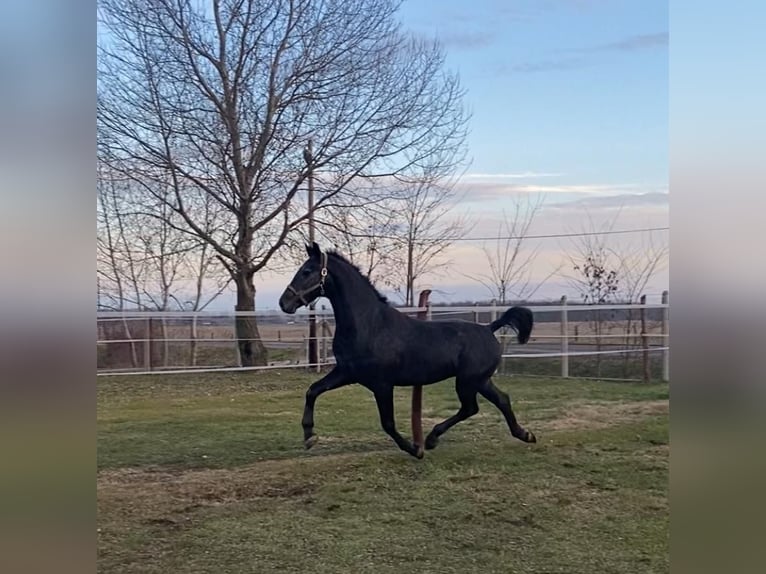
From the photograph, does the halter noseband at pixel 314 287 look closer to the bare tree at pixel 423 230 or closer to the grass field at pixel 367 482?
the bare tree at pixel 423 230

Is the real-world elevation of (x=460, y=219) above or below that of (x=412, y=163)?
below

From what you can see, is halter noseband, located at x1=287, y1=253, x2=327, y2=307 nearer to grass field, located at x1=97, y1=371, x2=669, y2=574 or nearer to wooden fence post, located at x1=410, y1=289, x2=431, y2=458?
grass field, located at x1=97, y1=371, x2=669, y2=574

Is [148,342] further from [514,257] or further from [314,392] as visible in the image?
[514,257]

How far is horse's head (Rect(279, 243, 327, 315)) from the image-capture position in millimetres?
2660

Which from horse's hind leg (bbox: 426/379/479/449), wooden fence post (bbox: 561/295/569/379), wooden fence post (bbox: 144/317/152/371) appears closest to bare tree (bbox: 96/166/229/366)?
wooden fence post (bbox: 144/317/152/371)

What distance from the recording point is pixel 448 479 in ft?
9.02

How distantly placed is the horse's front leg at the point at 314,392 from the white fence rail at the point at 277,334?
0.19 m

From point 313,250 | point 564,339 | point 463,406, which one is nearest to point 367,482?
point 463,406

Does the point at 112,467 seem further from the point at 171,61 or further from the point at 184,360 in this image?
the point at 171,61

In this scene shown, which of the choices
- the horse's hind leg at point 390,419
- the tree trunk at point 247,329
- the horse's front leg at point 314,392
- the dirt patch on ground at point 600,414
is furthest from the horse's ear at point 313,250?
the dirt patch on ground at point 600,414

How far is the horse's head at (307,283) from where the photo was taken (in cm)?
266

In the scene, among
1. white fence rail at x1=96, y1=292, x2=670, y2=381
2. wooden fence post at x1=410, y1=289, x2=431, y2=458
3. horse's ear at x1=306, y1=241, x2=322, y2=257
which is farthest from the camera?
wooden fence post at x1=410, y1=289, x2=431, y2=458
